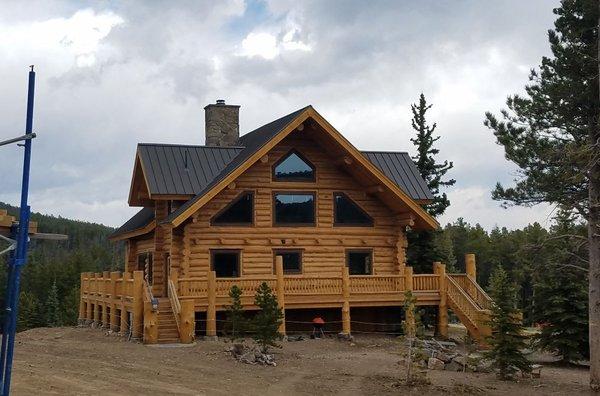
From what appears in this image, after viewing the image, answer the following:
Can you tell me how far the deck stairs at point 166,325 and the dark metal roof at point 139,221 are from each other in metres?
7.12

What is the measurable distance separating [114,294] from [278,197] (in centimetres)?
721

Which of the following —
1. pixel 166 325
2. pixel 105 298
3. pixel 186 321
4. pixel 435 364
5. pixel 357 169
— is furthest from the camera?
pixel 105 298

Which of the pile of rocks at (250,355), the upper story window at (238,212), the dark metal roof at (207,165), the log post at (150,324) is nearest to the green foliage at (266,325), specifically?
the pile of rocks at (250,355)

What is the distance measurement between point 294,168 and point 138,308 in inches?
330

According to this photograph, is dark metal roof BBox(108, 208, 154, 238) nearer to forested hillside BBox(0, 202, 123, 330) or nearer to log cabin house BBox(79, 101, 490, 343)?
log cabin house BBox(79, 101, 490, 343)

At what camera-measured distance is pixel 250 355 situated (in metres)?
19.3

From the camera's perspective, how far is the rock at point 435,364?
19.5 m

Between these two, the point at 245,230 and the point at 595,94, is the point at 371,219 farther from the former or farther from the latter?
the point at 595,94

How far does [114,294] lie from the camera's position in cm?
2764

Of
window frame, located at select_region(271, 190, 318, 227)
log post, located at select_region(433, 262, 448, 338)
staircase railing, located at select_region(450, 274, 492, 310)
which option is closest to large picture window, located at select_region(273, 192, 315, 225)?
window frame, located at select_region(271, 190, 318, 227)

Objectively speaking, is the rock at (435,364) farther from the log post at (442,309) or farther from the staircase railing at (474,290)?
the log post at (442,309)

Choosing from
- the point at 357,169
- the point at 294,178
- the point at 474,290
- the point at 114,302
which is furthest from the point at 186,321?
the point at 474,290

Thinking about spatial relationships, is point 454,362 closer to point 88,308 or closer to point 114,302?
point 114,302

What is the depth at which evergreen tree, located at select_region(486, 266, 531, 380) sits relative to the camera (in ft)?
59.7
